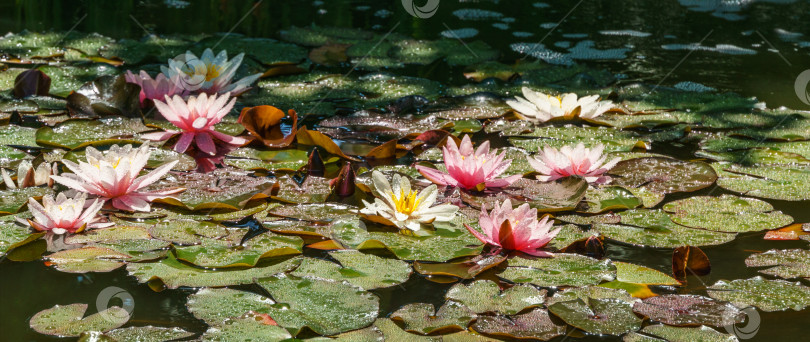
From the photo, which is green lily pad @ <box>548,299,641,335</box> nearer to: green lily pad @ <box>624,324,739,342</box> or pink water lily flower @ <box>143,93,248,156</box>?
green lily pad @ <box>624,324,739,342</box>

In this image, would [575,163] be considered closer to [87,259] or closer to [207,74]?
[87,259]

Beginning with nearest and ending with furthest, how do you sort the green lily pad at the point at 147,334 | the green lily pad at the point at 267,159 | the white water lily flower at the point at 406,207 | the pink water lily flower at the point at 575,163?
the green lily pad at the point at 147,334, the white water lily flower at the point at 406,207, the pink water lily flower at the point at 575,163, the green lily pad at the point at 267,159

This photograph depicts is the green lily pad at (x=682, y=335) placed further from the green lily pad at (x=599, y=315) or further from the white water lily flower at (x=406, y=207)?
the white water lily flower at (x=406, y=207)

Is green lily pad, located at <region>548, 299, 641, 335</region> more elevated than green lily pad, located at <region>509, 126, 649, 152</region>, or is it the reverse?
green lily pad, located at <region>548, 299, 641, 335</region>

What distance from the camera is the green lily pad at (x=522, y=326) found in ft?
5.53

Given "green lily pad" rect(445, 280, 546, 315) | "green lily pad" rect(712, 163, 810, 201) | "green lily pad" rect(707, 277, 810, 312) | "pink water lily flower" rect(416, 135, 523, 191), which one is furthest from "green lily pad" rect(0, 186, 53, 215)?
"green lily pad" rect(712, 163, 810, 201)

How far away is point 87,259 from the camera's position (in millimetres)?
1954

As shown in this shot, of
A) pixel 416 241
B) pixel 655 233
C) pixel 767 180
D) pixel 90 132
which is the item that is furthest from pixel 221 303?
pixel 767 180

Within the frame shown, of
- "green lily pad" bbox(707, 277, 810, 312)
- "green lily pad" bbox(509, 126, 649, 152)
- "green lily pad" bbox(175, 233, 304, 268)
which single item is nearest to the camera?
"green lily pad" bbox(707, 277, 810, 312)

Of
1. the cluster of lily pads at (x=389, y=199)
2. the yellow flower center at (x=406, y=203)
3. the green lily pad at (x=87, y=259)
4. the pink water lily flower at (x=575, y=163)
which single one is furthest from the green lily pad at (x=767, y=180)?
the green lily pad at (x=87, y=259)

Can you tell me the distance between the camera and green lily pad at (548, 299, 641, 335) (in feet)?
5.65

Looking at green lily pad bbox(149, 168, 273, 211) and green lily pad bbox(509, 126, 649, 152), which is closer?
green lily pad bbox(149, 168, 273, 211)

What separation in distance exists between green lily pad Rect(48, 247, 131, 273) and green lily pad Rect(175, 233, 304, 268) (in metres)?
0.15

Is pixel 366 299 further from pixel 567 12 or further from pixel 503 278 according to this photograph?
pixel 567 12
